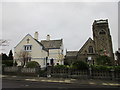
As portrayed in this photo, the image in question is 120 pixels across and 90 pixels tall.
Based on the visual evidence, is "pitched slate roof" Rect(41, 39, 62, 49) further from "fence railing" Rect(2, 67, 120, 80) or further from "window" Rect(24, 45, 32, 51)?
"fence railing" Rect(2, 67, 120, 80)

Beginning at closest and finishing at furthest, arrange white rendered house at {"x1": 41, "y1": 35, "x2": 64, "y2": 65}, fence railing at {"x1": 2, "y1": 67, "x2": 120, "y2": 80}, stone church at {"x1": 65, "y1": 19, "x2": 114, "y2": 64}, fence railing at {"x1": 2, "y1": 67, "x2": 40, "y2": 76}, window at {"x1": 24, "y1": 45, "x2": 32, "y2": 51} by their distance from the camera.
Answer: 1. fence railing at {"x1": 2, "y1": 67, "x2": 120, "y2": 80}
2. fence railing at {"x1": 2, "y1": 67, "x2": 40, "y2": 76}
3. window at {"x1": 24, "y1": 45, "x2": 32, "y2": 51}
4. white rendered house at {"x1": 41, "y1": 35, "x2": 64, "y2": 65}
5. stone church at {"x1": 65, "y1": 19, "x2": 114, "y2": 64}

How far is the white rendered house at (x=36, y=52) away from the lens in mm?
33809

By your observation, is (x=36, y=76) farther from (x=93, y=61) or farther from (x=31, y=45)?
(x=93, y=61)

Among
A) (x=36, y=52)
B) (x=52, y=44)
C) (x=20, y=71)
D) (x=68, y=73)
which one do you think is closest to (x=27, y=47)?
(x=36, y=52)

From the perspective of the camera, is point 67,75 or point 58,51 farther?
point 58,51

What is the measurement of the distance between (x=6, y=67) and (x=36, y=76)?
19.7ft

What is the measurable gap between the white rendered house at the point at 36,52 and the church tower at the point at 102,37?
11.8 metres

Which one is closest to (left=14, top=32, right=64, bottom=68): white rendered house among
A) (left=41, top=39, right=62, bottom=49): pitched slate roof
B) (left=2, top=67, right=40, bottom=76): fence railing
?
(left=41, top=39, right=62, bottom=49): pitched slate roof

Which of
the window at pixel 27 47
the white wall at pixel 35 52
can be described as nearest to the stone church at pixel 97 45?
the white wall at pixel 35 52

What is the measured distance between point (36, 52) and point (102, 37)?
21654 mm

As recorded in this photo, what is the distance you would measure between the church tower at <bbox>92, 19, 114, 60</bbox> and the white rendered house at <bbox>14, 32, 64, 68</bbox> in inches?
464

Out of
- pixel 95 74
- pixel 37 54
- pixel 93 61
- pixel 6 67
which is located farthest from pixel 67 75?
pixel 93 61

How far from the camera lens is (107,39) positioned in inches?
1631

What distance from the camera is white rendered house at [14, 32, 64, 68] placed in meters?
33.8
